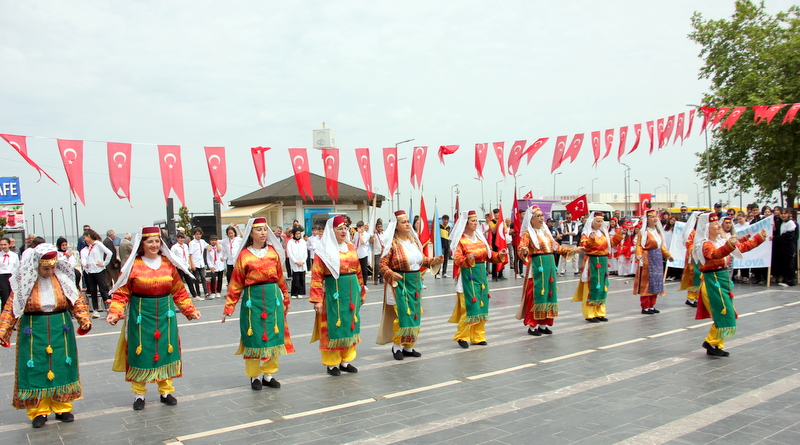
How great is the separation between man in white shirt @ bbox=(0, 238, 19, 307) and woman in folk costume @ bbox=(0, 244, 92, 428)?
6945 mm

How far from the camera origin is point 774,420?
4777 millimetres

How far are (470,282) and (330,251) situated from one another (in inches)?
86.6

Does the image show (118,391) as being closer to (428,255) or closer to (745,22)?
(428,255)

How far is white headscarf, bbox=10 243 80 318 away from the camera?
5242 mm

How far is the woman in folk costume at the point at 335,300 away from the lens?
22.1ft

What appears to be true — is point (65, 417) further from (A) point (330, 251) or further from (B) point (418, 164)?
(B) point (418, 164)

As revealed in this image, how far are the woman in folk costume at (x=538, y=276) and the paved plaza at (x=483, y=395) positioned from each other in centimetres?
28

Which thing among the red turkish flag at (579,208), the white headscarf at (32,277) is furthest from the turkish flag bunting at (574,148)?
the white headscarf at (32,277)

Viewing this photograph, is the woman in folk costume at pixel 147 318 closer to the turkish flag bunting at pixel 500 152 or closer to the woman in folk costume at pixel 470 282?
the woman in folk costume at pixel 470 282

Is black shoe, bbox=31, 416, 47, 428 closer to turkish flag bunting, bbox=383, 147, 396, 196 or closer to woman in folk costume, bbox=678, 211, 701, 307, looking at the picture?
woman in folk costume, bbox=678, 211, 701, 307

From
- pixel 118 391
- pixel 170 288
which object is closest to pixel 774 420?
pixel 170 288

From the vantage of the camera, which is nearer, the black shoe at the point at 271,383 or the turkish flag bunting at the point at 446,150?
the black shoe at the point at 271,383

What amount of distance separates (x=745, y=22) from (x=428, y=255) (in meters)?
26.5

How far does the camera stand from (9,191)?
26.6m
